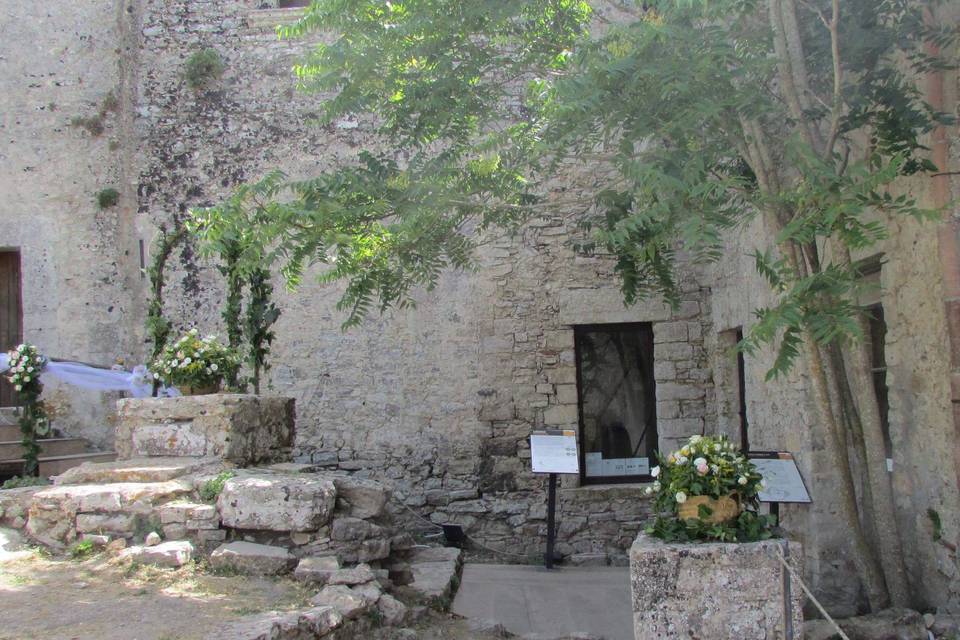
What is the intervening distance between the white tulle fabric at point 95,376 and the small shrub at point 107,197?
1708 millimetres

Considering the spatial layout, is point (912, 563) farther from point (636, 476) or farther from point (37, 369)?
point (37, 369)

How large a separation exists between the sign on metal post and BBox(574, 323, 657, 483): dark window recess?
1.38m

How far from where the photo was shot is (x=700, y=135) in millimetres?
4766

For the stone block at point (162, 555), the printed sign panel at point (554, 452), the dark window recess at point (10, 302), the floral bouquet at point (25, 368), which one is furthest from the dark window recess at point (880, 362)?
the dark window recess at point (10, 302)

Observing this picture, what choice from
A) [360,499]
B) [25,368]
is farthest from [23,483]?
[360,499]

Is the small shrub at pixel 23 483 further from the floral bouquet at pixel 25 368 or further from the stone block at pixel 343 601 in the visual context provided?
the stone block at pixel 343 601

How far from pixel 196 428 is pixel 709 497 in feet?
12.1

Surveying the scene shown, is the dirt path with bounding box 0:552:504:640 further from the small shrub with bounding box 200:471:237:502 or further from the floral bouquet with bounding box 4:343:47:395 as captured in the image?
the floral bouquet with bounding box 4:343:47:395

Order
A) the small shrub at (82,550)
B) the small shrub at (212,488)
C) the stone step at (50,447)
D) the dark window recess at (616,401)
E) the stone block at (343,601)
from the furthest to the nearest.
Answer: the dark window recess at (616,401), the stone step at (50,447), the small shrub at (212,488), the small shrub at (82,550), the stone block at (343,601)

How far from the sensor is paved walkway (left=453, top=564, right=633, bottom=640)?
5676 mm

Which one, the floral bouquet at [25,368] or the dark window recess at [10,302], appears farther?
the dark window recess at [10,302]

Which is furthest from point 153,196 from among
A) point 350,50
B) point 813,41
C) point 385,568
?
point 813,41

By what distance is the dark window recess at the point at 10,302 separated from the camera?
9164mm

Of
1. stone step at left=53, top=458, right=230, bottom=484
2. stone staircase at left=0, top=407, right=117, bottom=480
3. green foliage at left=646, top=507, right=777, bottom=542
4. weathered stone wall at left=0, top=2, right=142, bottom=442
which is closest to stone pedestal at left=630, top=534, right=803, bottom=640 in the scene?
green foliage at left=646, top=507, right=777, bottom=542
